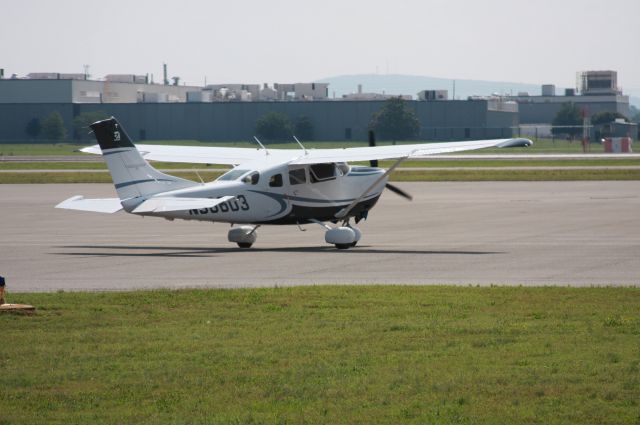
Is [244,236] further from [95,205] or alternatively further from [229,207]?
[95,205]

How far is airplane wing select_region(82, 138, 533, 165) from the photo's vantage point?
88.0 ft

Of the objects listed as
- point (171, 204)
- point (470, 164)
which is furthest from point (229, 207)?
point (470, 164)

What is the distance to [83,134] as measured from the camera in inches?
5822

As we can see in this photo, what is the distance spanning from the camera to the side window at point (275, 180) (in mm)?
26312

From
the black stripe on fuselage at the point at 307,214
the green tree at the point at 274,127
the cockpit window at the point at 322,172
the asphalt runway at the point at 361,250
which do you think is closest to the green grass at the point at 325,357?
the asphalt runway at the point at 361,250

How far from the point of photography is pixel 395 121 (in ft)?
469

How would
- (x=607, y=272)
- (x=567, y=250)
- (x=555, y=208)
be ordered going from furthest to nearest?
1. (x=555, y=208)
2. (x=567, y=250)
3. (x=607, y=272)

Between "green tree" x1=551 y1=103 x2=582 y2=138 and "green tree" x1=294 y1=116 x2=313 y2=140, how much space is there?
3670cm

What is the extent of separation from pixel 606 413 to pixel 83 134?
14183 centimetres

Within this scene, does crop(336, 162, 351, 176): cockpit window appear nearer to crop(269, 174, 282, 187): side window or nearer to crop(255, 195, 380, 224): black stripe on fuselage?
crop(255, 195, 380, 224): black stripe on fuselage

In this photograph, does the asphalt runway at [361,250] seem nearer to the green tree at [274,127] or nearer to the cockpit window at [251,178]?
the cockpit window at [251,178]

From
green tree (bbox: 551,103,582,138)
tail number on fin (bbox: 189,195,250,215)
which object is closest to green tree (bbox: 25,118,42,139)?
green tree (bbox: 551,103,582,138)

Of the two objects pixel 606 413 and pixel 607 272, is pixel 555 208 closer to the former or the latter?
pixel 607 272

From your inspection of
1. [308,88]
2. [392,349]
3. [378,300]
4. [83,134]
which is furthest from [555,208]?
[308,88]
